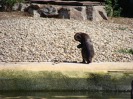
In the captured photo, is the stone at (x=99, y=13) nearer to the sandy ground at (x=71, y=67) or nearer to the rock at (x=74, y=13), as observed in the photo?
the rock at (x=74, y=13)

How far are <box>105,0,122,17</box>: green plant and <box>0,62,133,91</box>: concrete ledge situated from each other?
9394 millimetres

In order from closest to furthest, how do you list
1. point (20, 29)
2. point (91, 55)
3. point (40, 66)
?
point (40, 66) → point (91, 55) → point (20, 29)

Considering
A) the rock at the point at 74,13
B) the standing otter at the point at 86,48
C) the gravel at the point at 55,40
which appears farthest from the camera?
the rock at the point at 74,13

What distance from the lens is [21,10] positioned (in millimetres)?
20766

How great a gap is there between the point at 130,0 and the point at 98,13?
3503 mm

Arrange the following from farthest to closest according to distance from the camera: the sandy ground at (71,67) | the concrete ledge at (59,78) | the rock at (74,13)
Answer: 1. the rock at (74,13)
2. the sandy ground at (71,67)
3. the concrete ledge at (59,78)

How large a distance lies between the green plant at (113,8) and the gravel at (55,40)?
7.32 feet

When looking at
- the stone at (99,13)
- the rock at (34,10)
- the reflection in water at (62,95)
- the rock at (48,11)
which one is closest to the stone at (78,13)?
the stone at (99,13)

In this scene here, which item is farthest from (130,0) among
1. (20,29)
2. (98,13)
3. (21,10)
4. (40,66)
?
(40,66)

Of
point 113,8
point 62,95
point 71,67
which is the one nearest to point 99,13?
point 113,8

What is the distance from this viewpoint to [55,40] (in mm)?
16109

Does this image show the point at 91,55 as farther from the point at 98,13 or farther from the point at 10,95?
the point at 98,13

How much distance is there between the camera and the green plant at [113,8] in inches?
853

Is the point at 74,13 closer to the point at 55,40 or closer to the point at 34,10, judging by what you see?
the point at 34,10
